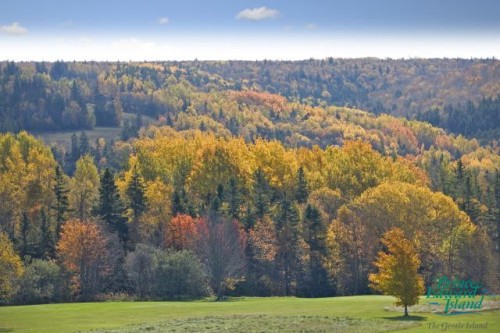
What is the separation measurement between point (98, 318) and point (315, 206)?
1823 inches

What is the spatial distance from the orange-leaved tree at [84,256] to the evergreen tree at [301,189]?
34680 mm

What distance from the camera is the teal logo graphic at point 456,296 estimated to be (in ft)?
254

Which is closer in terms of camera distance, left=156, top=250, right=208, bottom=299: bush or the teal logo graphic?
the teal logo graphic

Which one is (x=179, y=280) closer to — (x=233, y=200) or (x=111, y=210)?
(x=111, y=210)

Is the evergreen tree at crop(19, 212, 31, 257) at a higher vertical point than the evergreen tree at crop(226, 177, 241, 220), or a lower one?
lower

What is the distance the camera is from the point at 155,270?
107188 millimetres

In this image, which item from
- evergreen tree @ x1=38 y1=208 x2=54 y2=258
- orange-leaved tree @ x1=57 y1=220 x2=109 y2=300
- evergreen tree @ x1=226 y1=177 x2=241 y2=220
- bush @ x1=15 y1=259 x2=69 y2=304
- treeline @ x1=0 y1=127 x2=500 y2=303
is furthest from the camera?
evergreen tree @ x1=226 y1=177 x2=241 y2=220

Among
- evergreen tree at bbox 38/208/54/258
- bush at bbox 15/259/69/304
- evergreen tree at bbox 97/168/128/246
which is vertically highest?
evergreen tree at bbox 97/168/128/246

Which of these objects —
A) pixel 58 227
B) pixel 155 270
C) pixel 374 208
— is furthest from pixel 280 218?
pixel 58 227

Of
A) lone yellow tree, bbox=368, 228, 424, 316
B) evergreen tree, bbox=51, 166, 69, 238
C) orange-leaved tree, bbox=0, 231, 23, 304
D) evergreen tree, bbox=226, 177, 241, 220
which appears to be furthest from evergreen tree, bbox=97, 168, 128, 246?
lone yellow tree, bbox=368, 228, 424, 316

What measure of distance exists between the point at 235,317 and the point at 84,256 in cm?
3433

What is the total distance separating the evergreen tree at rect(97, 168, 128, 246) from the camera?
391ft

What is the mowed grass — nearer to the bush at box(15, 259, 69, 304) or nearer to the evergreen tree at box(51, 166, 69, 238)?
the bush at box(15, 259, 69, 304)

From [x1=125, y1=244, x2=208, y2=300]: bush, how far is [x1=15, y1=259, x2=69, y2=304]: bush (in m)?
7.98
